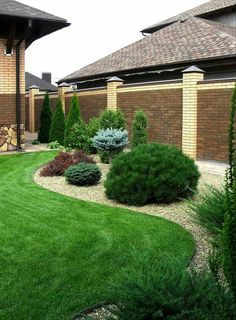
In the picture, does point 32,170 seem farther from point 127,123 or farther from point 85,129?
point 127,123

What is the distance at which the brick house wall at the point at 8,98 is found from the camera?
12859 mm

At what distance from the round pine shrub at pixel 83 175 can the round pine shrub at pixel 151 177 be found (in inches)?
41.9

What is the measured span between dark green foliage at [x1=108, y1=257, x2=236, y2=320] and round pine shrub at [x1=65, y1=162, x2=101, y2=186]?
5109 millimetres

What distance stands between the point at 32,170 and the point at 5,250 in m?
5.15

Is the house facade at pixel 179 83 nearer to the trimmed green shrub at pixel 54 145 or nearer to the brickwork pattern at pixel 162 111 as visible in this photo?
the brickwork pattern at pixel 162 111

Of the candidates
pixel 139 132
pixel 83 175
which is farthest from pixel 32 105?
pixel 83 175

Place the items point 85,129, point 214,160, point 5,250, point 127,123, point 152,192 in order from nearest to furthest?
point 5,250
point 152,192
point 214,160
point 85,129
point 127,123

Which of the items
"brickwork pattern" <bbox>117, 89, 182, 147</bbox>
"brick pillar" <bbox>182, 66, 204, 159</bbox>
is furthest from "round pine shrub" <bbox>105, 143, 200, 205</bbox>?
"brickwork pattern" <bbox>117, 89, 182, 147</bbox>

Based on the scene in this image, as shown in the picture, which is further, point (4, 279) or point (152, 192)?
point (152, 192)

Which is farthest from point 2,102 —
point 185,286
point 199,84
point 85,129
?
point 185,286

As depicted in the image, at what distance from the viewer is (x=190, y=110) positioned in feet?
39.4

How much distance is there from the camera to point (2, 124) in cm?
1305

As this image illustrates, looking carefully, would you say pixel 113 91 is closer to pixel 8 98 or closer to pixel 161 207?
pixel 8 98

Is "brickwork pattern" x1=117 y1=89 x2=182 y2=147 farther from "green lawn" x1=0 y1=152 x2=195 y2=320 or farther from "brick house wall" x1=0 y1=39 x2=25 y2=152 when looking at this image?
"green lawn" x1=0 y1=152 x2=195 y2=320
